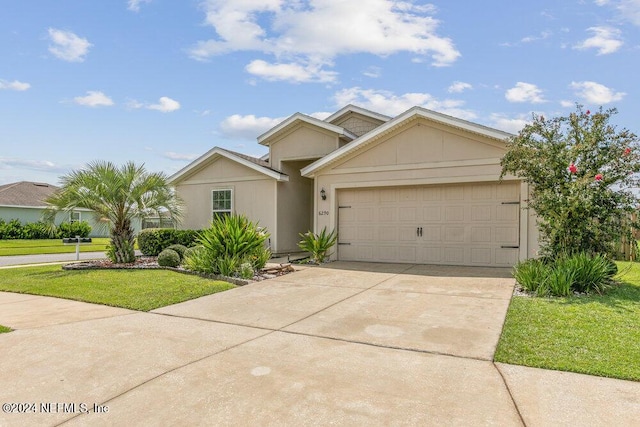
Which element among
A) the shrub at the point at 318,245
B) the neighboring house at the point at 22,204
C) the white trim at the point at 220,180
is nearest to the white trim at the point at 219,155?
the white trim at the point at 220,180

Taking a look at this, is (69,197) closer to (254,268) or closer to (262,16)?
(254,268)

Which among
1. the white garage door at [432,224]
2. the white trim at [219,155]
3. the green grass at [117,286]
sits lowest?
the green grass at [117,286]

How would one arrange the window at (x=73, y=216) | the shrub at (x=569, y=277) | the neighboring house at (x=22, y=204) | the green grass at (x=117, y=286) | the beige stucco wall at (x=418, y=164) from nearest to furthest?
1. the shrub at (x=569, y=277)
2. the green grass at (x=117, y=286)
3. the beige stucco wall at (x=418, y=164)
4. the window at (x=73, y=216)
5. the neighboring house at (x=22, y=204)

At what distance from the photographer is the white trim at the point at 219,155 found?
45.6ft

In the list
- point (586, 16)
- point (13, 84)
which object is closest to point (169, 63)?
point (13, 84)

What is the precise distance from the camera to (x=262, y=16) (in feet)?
38.3

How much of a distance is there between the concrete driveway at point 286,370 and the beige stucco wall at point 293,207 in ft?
25.7

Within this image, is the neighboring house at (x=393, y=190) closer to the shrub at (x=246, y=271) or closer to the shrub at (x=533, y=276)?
the shrub at (x=533, y=276)

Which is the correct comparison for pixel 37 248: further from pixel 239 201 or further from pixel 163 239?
pixel 239 201

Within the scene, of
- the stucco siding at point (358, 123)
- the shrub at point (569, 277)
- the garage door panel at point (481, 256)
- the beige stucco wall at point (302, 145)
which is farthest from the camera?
the stucco siding at point (358, 123)

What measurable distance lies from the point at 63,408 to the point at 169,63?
1257 centimetres

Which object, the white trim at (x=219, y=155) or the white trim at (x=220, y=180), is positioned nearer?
the white trim at (x=219, y=155)

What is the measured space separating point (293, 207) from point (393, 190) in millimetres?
4526

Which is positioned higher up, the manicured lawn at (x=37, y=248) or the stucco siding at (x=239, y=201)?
the stucco siding at (x=239, y=201)
